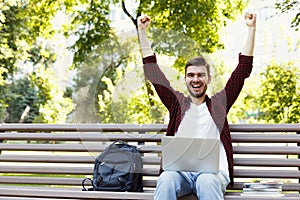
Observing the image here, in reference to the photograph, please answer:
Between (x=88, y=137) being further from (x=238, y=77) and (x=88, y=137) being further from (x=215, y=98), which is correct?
(x=238, y=77)

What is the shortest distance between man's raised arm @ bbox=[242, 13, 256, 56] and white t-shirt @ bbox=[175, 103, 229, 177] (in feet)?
1.17

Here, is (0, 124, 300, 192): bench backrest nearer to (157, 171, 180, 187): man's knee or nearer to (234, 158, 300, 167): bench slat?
(234, 158, 300, 167): bench slat

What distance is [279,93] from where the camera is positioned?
10.9 metres

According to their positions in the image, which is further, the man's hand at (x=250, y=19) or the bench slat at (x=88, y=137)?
the bench slat at (x=88, y=137)

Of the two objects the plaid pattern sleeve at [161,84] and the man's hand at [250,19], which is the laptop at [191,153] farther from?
the man's hand at [250,19]

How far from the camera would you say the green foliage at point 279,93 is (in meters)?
10.4

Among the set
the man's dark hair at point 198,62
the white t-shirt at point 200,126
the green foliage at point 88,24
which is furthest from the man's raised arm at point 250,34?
the green foliage at point 88,24

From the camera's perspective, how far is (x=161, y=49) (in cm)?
322

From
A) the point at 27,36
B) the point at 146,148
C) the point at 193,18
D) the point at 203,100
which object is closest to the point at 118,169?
the point at 146,148

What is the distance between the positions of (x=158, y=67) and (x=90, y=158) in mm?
671

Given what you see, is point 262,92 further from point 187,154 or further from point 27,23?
point 187,154

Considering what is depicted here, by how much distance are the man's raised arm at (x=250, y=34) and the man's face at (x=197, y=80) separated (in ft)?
0.76

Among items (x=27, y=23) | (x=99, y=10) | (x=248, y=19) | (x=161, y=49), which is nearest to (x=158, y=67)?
(x=161, y=49)

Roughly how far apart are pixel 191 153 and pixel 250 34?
2.37ft
